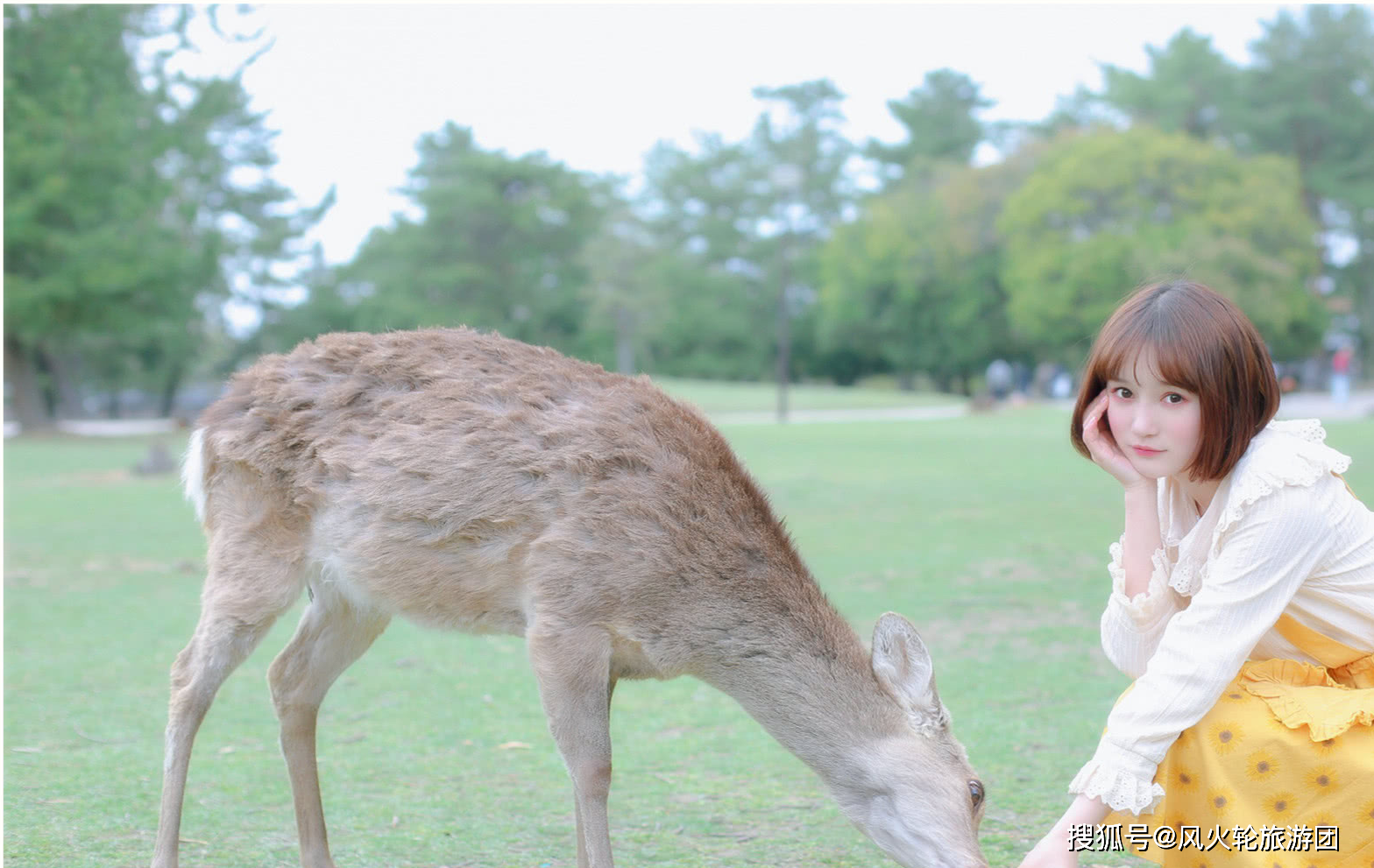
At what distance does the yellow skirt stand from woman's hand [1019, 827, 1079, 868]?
35 cm

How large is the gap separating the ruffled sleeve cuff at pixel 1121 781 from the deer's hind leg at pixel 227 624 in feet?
7.94

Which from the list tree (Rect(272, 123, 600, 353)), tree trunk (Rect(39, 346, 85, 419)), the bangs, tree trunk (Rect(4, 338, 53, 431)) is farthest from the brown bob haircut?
tree (Rect(272, 123, 600, 353))

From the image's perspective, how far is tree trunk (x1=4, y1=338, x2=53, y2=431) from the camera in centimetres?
2935

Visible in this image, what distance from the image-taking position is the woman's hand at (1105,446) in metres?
3.02

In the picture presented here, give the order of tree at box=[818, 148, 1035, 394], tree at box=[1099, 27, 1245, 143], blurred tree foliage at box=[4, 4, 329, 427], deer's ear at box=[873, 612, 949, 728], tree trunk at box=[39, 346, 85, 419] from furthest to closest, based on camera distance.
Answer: tree at box=[818, 148, 1035, 394], tree at box=[1099, 27, 1245, 143], tree trunk at box=[39, 346, 85, 419], blurred tree foliage at box=[4, 4, 329, 427], deer's ear at box=[873, 612, 949, 728]

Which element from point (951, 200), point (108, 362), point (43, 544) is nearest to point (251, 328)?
point (108, 362)

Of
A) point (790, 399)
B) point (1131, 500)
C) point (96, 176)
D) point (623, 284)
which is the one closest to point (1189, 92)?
point (790, 399)

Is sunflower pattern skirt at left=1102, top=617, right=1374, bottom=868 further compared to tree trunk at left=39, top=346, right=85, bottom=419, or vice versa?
tree trunk at left=39, top=346, right=85, bottom=419

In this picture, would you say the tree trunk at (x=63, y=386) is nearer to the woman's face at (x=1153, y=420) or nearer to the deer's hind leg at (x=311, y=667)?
the deer's hind leg at (x=311, y=667)

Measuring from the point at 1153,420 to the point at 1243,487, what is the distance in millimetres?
245

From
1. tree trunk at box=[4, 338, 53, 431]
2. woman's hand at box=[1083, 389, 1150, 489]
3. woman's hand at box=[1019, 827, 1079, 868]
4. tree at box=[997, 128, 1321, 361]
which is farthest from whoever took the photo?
tree at box=[997, 128, 1321, 361]

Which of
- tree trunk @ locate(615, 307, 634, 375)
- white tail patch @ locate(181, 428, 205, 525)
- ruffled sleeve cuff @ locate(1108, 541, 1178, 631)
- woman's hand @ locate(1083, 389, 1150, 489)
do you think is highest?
tree trunk @ locate(615, 307, 634, 375)

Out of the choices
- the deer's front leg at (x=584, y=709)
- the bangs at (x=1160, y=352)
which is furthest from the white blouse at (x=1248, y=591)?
the deer's front leg at (x=584, y=709)

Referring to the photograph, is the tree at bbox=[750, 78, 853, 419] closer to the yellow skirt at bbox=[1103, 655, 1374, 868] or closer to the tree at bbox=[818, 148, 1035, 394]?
the tree at bbox=[818, 148, 1035, 394]
